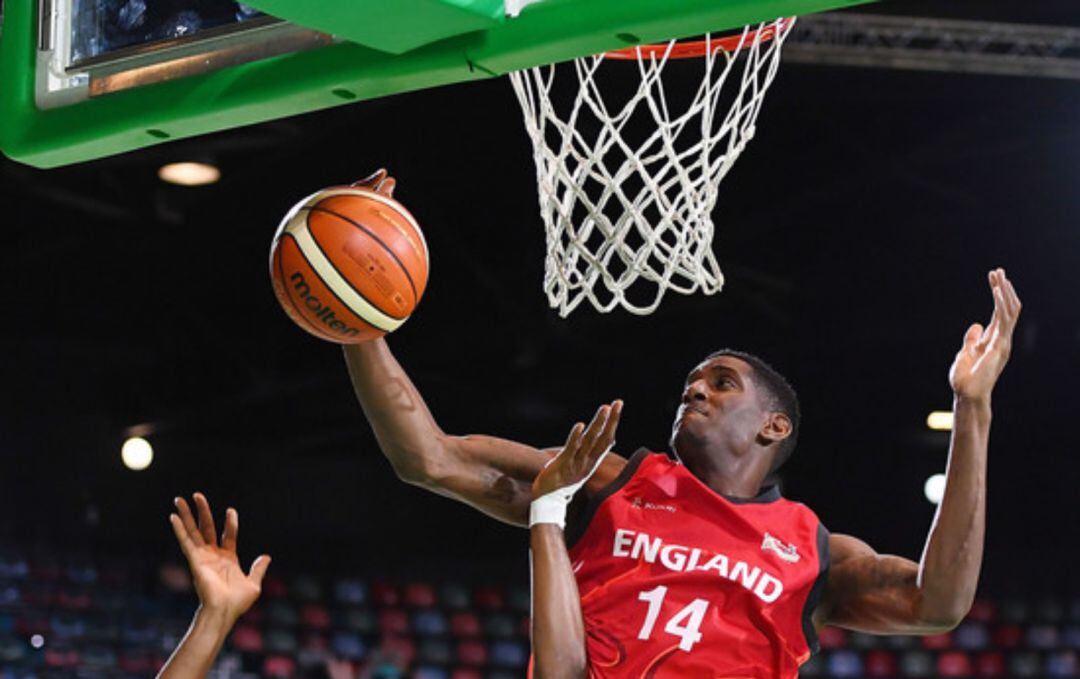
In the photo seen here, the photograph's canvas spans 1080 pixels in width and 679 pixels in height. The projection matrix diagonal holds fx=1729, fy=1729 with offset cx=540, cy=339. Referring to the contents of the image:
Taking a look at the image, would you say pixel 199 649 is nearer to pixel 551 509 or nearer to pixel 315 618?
pixel 551 509

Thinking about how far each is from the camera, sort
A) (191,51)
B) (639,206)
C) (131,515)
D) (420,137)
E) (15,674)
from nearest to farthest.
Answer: (191,51), (639,206), (420,137), (15,674), (131,515)

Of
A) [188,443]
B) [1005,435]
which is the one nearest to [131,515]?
[188,443]

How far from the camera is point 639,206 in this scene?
3455 millimetres

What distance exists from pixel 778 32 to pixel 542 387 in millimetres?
5144

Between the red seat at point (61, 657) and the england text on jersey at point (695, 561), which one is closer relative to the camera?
the england text on jersey at point (695, 561)

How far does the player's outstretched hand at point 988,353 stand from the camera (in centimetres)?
292

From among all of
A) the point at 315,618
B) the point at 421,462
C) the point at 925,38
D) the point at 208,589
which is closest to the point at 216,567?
the point at 208,589

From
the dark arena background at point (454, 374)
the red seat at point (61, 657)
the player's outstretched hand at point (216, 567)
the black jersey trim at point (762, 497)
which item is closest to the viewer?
the player's outstretched hand at point (216, 567)

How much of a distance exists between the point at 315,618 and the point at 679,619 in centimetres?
567

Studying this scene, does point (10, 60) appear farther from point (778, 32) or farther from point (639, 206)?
point (778, 32)

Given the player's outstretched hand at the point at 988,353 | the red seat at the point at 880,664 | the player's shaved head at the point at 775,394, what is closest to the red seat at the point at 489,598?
the red seat at the point at 880,664

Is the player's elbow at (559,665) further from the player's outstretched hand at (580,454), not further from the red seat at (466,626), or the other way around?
the red seat at (466,626)

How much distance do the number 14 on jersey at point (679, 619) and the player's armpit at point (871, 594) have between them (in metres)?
0.30

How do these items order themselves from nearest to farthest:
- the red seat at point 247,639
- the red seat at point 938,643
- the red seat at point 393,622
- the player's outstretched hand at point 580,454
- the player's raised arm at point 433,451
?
the player's outstretched hand at point 580,454 < the player's raised arm at point 433,451 < the red seat at point 247,639 < the red seat at point 393,622 < the red seat at point 938,643
